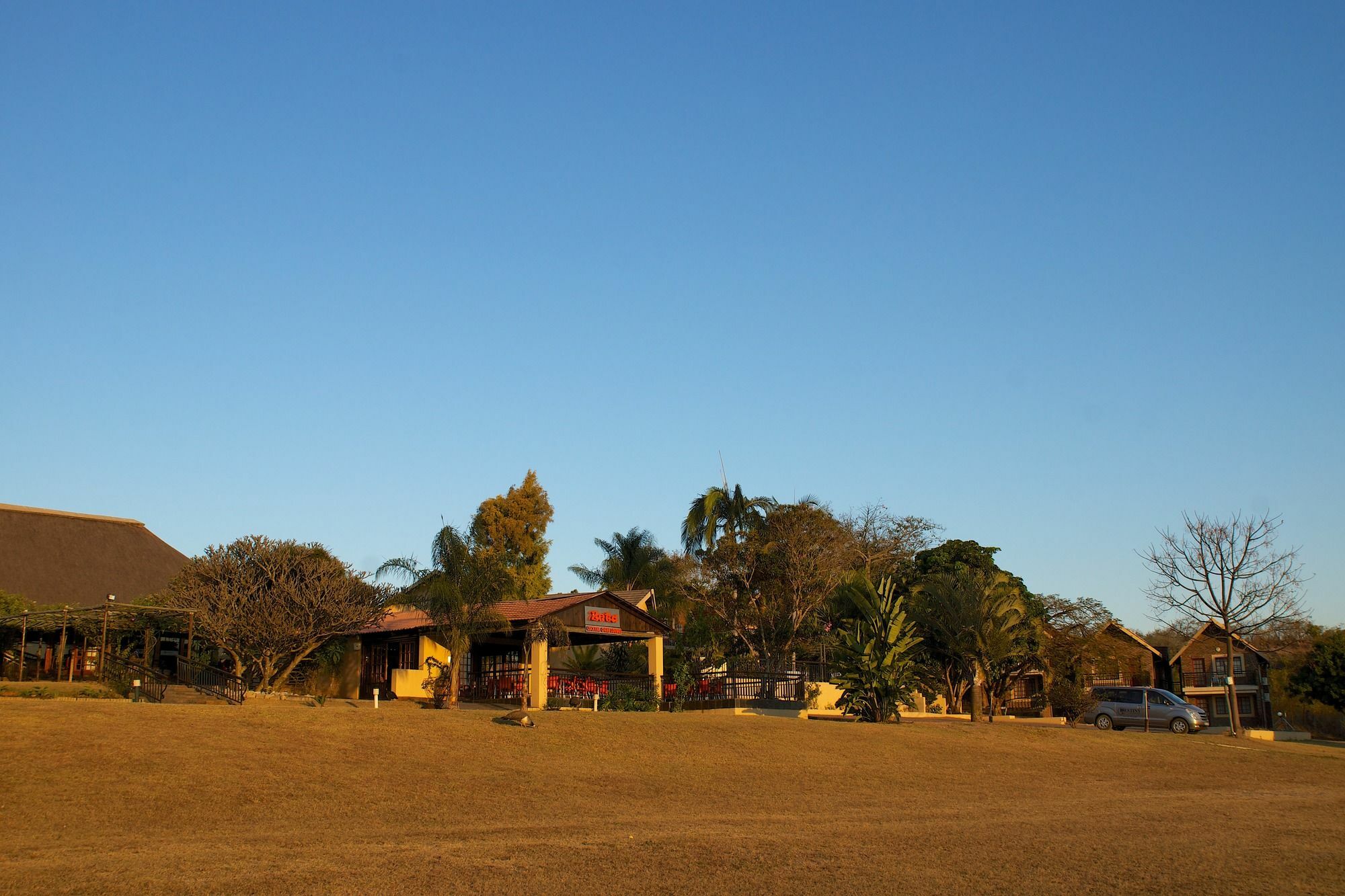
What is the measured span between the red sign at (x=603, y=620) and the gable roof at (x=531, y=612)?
0.37m

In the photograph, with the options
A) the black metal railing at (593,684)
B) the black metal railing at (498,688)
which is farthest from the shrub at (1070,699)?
the black metal railing at (498,688)

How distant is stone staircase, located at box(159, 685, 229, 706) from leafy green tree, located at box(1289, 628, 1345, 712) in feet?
150

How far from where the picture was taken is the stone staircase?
25891mm

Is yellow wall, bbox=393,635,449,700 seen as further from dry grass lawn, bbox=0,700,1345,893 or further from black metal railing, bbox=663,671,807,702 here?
dry grass lawn, bbox=0,700,1345,893

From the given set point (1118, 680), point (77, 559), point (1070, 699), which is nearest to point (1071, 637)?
point (1070, 699)

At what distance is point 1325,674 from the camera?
4862cm

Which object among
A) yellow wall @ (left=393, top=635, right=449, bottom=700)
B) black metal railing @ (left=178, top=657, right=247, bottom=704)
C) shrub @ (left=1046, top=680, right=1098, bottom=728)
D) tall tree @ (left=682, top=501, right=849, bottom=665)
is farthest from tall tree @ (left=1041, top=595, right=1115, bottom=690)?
black metal railing @ (left=178, top=657, right=247, bottom=704)

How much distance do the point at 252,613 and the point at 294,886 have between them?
63.7 feet

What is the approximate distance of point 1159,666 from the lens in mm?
66188

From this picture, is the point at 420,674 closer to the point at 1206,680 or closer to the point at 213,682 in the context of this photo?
the point at 213,682

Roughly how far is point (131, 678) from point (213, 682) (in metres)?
3.50

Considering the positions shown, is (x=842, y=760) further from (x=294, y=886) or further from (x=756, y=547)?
(x=756, y=547)

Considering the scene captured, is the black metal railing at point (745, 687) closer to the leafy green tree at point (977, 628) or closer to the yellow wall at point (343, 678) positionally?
the leafy green tree at point (977, 628)

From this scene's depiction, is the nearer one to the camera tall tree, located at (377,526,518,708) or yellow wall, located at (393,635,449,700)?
tall tree, located at (377,526,518,708)
